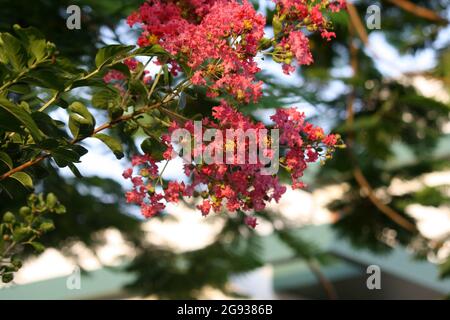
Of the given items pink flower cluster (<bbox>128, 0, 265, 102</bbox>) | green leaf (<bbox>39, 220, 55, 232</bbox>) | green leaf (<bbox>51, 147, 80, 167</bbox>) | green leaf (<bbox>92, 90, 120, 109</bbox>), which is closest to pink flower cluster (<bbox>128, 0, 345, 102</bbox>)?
pink flower cluster (<bbox>128, 0, 265, 102</bbox>)

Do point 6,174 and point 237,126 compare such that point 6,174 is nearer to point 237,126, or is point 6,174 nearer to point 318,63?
point 237,126

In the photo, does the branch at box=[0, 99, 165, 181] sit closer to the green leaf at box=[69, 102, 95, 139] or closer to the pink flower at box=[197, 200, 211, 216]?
the green leaf at box=[69, 102, 95, 139]

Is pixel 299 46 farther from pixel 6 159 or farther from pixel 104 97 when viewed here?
pixel 6 159

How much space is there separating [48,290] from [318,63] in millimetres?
2542

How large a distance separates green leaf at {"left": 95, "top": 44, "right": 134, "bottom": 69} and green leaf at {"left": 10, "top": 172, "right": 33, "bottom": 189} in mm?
227

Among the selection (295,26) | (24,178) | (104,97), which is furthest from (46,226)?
(295,26)

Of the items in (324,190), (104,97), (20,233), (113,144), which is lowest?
(20,233)

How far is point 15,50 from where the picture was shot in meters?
1.08

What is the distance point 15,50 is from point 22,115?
10cm

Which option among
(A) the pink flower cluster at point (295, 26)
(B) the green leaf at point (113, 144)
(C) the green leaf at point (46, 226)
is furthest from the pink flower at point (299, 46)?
(C) the green leaf at point (46, 226)

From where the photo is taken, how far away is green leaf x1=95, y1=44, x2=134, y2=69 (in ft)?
3.69

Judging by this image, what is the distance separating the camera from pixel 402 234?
179 inches
